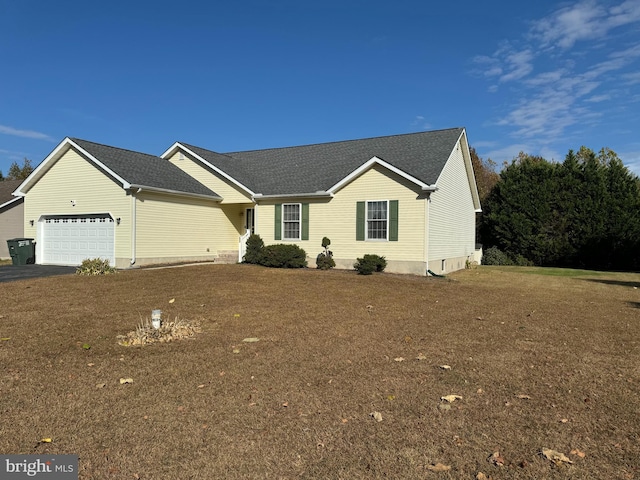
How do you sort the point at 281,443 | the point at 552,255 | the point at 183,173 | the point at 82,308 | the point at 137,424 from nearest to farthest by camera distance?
the point at 281,443, the point at 137,424, the point at 82,308, the point at 183,173, the point at 552,255

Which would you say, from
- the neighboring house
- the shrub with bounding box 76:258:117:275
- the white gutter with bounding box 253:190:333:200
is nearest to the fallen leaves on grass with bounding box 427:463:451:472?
the shrub with bounding box 76:258:117:275

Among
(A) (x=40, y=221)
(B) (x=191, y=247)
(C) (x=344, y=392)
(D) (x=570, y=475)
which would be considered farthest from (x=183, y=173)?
(D) (x=570, y=475)

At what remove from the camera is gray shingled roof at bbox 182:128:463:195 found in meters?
18.6

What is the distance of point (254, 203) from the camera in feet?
67.5

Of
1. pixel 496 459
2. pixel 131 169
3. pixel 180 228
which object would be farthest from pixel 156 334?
pixel 131 169

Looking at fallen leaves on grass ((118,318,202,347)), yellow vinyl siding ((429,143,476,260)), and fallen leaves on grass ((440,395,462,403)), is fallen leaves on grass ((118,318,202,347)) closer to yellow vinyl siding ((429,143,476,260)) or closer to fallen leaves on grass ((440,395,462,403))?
fallen leaves on grass ((440,395,462,403))

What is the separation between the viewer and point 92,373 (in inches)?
207

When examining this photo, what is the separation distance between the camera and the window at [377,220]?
Result: 17156 millimetres

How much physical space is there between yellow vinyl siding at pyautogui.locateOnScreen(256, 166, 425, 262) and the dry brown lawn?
7.28m

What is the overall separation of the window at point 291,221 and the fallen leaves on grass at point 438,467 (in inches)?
634

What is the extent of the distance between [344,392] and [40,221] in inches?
815

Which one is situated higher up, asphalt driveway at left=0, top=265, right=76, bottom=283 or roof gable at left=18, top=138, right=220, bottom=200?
roof gable at left=18, top=138, right=220, bottom=200

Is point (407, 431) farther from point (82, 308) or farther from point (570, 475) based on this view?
point (82, 308)

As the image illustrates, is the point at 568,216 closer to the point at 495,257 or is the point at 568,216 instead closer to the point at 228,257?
the point at 495,257
